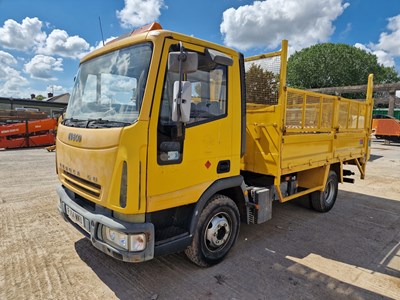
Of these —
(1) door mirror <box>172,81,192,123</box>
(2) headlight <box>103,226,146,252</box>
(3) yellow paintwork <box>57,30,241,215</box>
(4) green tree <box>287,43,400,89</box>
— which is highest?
(4) green tree <box>287,43,400,89</box>

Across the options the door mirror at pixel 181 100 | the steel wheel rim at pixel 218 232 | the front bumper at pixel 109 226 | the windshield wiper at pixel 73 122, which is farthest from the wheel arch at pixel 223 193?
the windshield wiper at pixel 73 122

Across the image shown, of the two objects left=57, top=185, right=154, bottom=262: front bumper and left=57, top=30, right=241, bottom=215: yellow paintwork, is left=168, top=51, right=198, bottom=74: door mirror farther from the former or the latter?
left=57, top=185, right=154, bottom=262: front bumper

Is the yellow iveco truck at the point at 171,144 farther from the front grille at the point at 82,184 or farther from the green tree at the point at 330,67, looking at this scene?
the green tree at the point at 330,67

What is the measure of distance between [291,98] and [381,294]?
99.1 inches

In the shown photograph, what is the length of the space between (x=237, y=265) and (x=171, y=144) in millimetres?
1748

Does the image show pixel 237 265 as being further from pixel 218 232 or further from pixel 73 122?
pixel 73 122

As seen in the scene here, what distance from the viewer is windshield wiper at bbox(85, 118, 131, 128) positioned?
250 cm

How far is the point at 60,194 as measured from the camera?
3.31m

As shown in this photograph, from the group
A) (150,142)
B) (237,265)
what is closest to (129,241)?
(150,142)

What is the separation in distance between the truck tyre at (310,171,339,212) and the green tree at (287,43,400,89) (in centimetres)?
3343

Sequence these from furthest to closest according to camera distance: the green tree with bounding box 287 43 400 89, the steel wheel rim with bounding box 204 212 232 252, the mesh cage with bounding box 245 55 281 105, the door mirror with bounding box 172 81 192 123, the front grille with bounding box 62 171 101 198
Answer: the green tree with bounding box 287 43 400 89 → the mesh cage with bounding box 245 55 281 105 → the steel wheel rim with bounding box 204 212 232 252 → the front grille with bounding box 62 171 101 198 → the door mirror with bounding box 172 81 192 123

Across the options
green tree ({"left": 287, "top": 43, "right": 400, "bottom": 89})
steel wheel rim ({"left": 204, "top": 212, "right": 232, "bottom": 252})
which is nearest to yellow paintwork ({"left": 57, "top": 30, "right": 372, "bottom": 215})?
steel wheel rim ({"left": 204, "top": 212, "right": 232, "bottom": 252})

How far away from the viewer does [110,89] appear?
2.90 meters

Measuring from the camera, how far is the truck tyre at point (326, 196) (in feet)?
16.9
